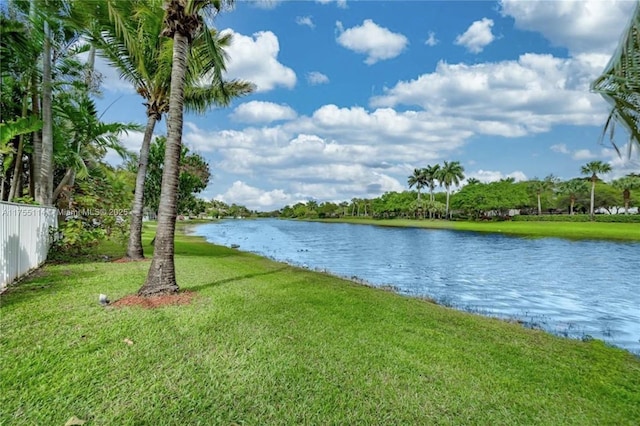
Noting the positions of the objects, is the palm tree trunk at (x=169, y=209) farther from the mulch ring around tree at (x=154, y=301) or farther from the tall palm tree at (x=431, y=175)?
the tall palm tree at (x=431, y=175)

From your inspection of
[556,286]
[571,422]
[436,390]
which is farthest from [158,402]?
[556,286]

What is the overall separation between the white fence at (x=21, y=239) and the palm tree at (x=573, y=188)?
283 ft

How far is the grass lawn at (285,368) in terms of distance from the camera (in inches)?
130

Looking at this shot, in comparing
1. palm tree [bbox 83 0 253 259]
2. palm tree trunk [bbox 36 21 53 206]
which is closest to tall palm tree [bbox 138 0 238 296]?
palm tree [bbox 83 0 253 259]

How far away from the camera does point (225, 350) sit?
450 centimetres

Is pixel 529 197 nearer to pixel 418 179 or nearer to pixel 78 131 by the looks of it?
pixel 418 179

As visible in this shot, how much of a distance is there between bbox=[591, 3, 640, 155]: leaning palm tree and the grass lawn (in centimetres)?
331

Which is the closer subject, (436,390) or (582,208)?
(436,390)

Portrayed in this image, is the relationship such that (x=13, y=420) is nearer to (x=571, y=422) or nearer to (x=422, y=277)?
(x=571, y=422)

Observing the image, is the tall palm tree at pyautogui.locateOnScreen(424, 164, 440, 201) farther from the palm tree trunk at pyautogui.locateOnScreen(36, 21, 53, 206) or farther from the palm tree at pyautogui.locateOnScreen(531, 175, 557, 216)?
the palm tree trunk at pyautogui.locateOnScreen(36, 21, 53, 206)

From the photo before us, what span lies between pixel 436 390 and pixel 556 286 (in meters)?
12.3

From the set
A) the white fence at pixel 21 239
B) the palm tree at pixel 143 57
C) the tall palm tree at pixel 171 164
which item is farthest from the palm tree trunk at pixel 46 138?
the tall palm tree at pixel 171 164

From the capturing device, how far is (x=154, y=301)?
6.50 m

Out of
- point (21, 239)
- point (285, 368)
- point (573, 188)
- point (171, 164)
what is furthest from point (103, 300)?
point (573, 188)
